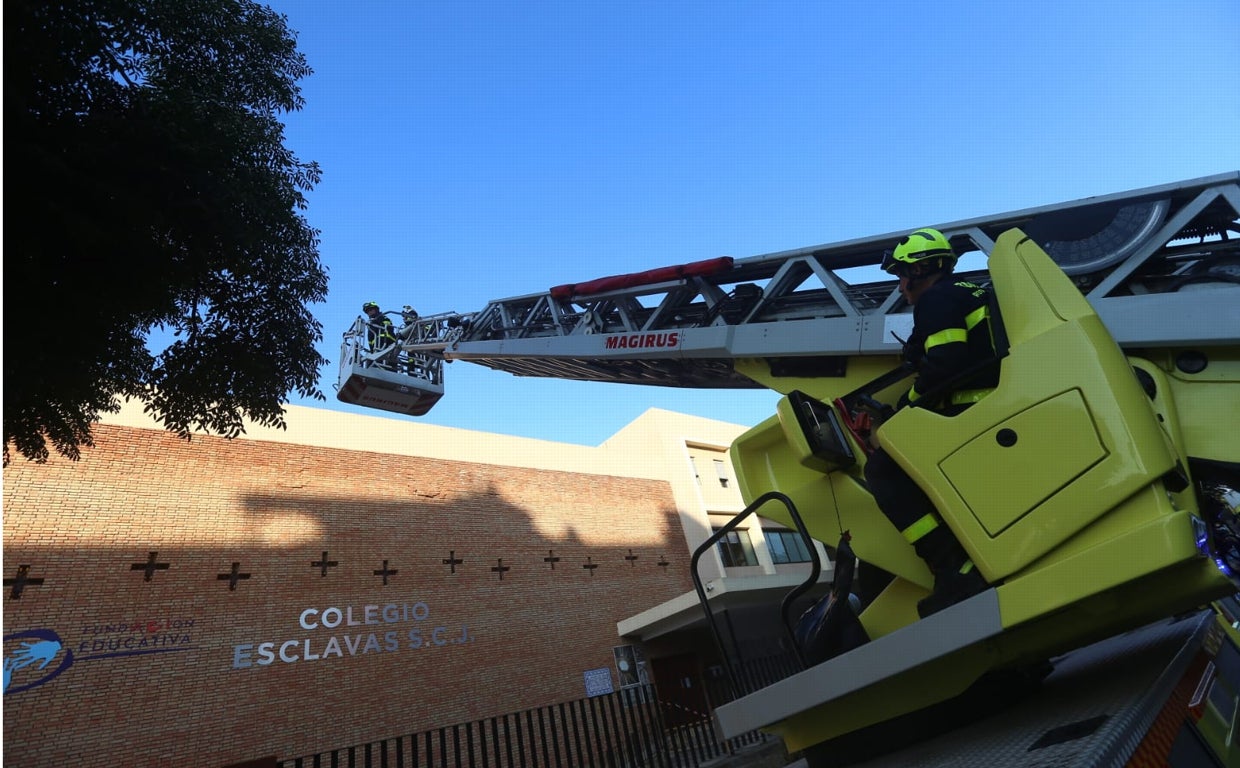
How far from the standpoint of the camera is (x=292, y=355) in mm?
6812

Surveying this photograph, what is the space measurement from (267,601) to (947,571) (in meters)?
14.7

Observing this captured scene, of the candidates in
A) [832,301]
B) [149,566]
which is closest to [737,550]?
[149,566]

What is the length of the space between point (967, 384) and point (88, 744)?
1472cm

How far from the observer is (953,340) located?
10.5 ft

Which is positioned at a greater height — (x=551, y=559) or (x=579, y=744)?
(x=551, y=559)

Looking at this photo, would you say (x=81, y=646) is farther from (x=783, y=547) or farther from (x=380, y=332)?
(x=783, y=547)

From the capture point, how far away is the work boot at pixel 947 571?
3018 millimetres

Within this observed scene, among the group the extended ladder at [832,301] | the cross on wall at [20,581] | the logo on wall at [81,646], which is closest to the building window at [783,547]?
the logo on wall at [81,646]

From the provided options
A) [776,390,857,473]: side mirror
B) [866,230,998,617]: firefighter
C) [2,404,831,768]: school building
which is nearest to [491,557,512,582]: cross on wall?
[2,404,831,768]: school building

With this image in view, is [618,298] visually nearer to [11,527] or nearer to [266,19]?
[266,19]

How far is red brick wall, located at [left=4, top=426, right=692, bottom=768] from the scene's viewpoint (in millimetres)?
11727

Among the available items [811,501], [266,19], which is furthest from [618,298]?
[266,19]

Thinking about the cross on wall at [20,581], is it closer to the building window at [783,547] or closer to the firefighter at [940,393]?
the firefighter at [940,393]

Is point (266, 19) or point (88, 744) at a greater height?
point (266, 19)
